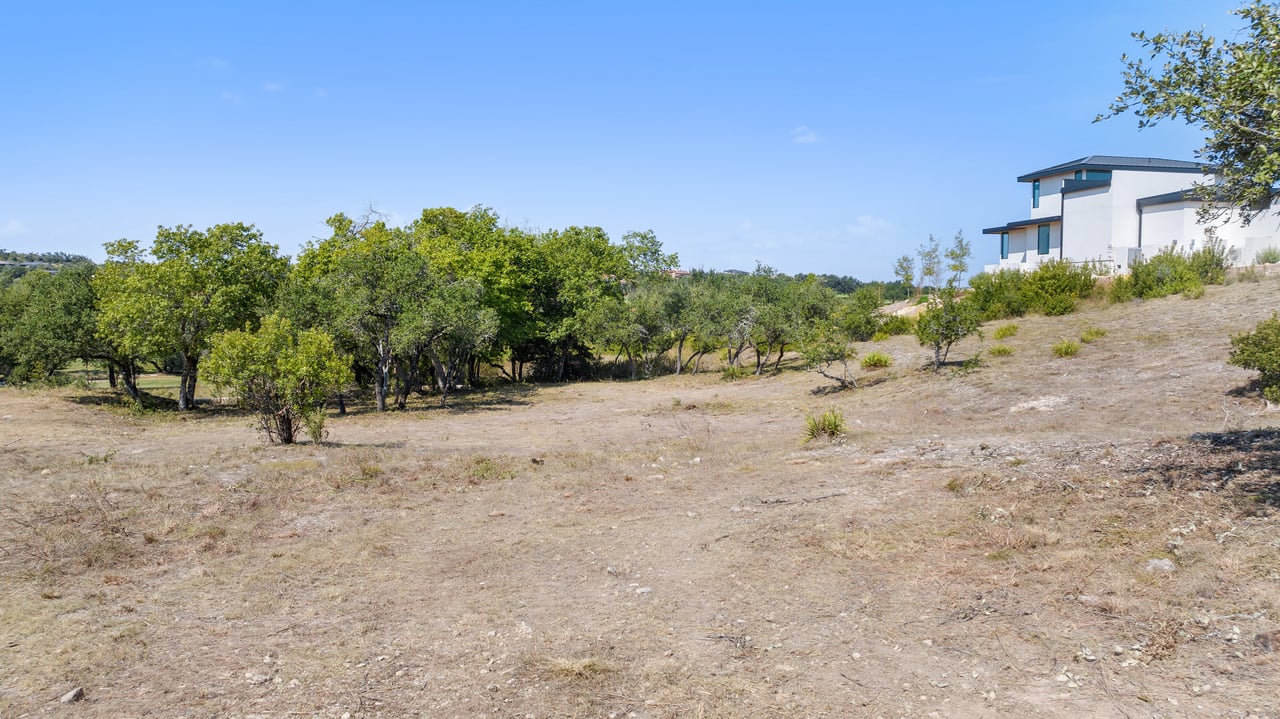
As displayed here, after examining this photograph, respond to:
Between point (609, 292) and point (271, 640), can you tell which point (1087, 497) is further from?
point (609, 292)

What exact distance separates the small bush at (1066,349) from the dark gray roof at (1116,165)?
1883 cm

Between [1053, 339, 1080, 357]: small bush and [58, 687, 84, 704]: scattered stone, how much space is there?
2320 cm

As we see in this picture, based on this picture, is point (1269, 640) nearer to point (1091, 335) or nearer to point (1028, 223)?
point (1091, 335)

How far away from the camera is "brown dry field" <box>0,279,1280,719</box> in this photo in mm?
4957

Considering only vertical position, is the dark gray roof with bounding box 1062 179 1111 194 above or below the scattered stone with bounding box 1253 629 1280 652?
above

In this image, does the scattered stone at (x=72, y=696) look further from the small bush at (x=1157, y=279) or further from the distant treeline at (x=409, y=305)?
the small bush at (x=1157, y=279)

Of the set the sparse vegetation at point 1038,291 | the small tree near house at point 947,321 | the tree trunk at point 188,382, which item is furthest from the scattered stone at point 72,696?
the sparse vegetation at point 1038,291

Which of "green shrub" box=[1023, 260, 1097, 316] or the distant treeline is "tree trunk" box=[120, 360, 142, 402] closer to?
the distant treeline

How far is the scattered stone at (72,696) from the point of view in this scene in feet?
15.6

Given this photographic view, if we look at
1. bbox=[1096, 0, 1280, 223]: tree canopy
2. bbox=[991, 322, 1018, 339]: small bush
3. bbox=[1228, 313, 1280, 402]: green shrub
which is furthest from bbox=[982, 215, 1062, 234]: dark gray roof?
bbox=[1096, 0, 1280, 223]: tree canopy

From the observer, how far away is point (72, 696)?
479cm

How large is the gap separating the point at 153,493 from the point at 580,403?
1625cm

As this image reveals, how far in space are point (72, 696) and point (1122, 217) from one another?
41.2m

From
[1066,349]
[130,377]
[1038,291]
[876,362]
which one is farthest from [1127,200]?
[130,377]
